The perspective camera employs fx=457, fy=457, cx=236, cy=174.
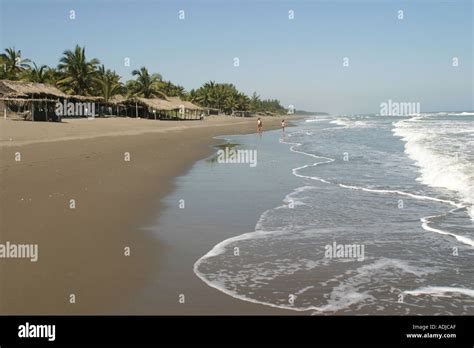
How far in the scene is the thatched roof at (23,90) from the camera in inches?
1373

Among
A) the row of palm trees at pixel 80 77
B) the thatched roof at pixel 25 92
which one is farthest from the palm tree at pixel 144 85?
the thatched roof at pixel 25 92

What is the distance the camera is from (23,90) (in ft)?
119

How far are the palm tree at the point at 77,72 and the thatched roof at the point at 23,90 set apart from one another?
998 centimetres

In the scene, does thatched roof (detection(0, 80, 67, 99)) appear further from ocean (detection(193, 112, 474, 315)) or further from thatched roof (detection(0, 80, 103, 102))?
ocean (detection(193, 112, 474, 315))

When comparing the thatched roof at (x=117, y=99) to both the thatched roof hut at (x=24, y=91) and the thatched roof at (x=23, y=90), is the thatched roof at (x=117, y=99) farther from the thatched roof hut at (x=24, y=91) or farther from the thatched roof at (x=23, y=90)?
the thatched roof at (x=23, y=90)

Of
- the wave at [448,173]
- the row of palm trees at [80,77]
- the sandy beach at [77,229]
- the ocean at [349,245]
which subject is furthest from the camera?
the row of palm trees at [80,77]

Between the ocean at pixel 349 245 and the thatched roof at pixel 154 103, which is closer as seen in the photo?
the ocean at pixel 349 245

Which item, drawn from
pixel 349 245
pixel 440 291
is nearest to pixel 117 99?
pixel 349 245

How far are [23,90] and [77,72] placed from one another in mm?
14729

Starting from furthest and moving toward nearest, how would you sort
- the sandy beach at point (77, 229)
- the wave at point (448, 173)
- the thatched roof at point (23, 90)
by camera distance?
the thatched roof at point (23, 90) < the wave at point (448, 173) < the sandy beach at point (77, 229)

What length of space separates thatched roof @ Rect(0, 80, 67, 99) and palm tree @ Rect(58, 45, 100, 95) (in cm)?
998
